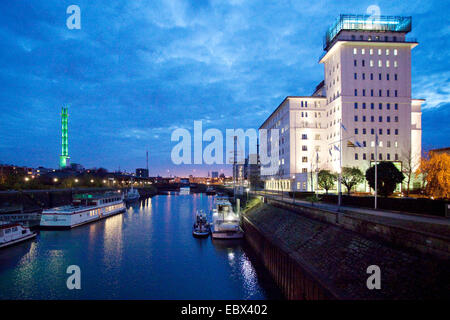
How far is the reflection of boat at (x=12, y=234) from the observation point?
3531 cm

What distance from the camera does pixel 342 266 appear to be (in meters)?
16.2

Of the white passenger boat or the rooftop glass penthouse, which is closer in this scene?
the white passenger boat

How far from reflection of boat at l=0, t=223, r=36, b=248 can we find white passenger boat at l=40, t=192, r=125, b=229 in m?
8.83

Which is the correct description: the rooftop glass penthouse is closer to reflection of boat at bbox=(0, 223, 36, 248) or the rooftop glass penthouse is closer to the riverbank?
the riverbank

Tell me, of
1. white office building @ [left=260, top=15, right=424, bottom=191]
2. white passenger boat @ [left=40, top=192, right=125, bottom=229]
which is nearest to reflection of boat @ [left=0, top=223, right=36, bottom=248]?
white passenger boat @ [left=40, top=192, right=125, bottom=229]

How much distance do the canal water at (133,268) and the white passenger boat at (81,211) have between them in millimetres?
4459

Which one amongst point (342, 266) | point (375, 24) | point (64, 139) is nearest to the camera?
point (342, 266)

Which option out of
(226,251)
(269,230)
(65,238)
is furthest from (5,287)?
(269,230)

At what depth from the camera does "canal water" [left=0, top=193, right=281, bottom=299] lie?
2272 cm

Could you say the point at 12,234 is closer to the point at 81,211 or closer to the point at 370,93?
the point at 81,211

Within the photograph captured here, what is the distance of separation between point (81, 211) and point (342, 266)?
53.5m

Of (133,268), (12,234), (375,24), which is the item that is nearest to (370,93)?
(375,24)
